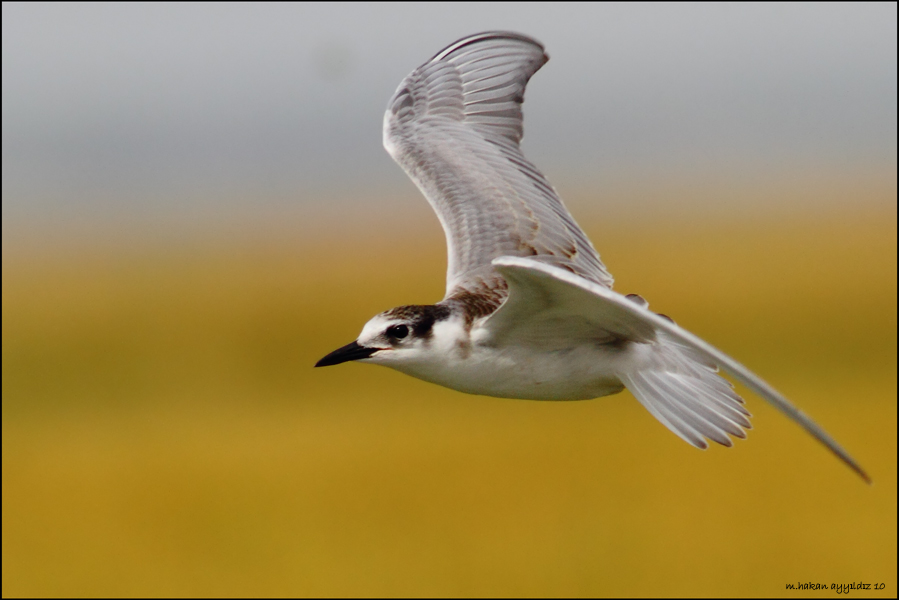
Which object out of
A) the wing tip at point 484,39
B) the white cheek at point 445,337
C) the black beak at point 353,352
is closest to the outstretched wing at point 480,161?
the wing tip at point 484,39

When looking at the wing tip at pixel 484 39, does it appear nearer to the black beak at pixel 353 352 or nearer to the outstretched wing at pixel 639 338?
the outstretched wing at pixel 639 338

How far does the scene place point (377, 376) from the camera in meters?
46.2

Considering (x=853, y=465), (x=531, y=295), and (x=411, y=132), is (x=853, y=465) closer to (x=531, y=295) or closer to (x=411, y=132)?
(x=531, y=295)

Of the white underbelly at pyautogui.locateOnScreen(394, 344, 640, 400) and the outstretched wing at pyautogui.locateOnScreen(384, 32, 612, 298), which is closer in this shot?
the white underbelly at pyautogui.locateOnScreen(394, 344, 640, 400)

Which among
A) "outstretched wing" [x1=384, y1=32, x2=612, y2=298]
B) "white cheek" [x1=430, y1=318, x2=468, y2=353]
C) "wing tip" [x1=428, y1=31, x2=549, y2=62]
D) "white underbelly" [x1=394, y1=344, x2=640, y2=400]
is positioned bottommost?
"white underbelly" [x1=394, y1=344, x2=640, y2=400]

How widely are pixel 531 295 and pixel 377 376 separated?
1625 inches

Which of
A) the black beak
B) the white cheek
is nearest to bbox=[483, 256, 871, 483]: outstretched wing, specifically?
the white cheek

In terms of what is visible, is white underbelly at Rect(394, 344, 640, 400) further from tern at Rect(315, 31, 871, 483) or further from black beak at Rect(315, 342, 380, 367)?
black beak at Rect(315, 342, 380, 367)

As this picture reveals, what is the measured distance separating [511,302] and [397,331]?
64 centimetres

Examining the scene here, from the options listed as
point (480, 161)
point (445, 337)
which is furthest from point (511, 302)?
point (480, 161)

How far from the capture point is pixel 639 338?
573cm

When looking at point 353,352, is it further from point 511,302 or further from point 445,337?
point 511,302

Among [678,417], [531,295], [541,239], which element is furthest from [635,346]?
[541,239]

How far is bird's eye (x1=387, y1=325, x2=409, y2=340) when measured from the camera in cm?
557
